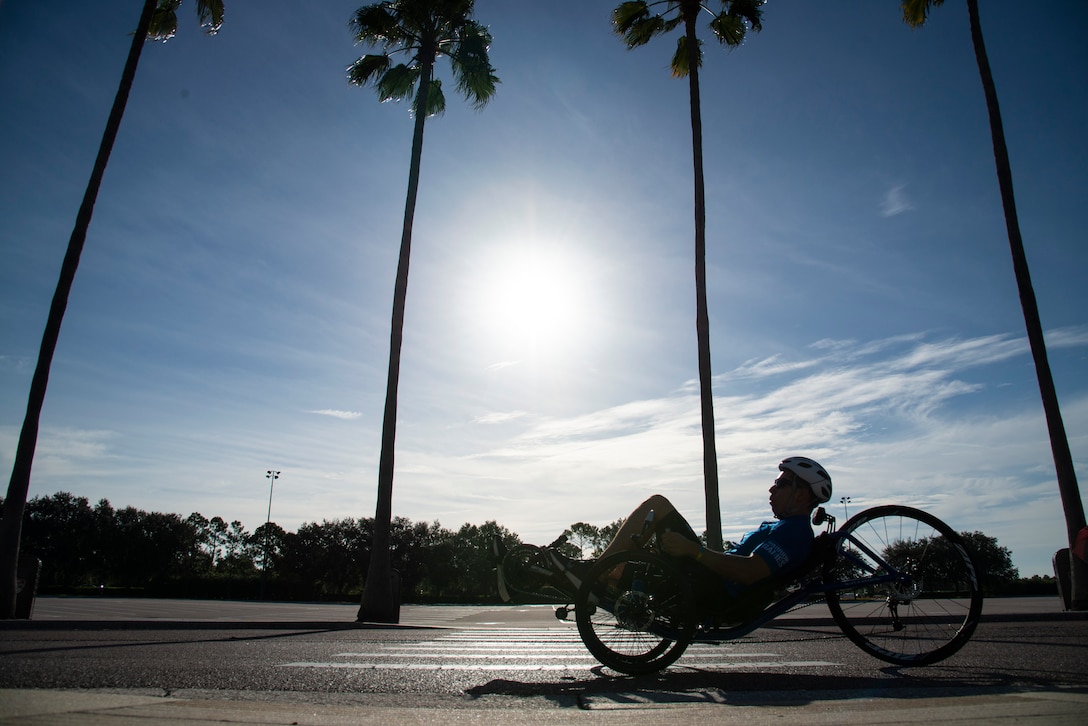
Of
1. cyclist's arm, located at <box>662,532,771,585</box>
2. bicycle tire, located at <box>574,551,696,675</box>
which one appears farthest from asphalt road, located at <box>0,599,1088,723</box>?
cyclist's arm, located at <box>662,532,771,585</box>

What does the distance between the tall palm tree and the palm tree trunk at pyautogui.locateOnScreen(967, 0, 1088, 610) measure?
19.2 meters

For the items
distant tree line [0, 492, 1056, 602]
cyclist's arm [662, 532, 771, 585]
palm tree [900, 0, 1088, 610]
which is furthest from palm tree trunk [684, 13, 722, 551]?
distant tree line [0, 492, 1056, 602]

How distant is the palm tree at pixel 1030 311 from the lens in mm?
12328

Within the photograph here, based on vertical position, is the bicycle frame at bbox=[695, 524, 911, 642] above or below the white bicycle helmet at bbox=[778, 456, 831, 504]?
below

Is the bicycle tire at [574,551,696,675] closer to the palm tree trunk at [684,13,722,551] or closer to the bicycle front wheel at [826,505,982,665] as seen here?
the bicycle front wheel at [826,505,982,665]

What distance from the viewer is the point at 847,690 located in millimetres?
3186

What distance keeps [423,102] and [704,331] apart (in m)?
10.3

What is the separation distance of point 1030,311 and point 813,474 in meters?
13.0

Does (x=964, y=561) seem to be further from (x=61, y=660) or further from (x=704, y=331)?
(x=704, y=331)

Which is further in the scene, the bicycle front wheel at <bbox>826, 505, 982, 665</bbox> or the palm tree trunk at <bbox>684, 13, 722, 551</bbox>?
the palm tree trunk at <bbox>684, 13, 722, 551</bbox>

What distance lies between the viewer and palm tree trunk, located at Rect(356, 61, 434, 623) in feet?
44.7

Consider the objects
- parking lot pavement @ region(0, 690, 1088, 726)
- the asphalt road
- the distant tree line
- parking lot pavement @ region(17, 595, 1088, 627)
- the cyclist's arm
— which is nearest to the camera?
parking lot pavement @ region(0, 690, 1088, 726)

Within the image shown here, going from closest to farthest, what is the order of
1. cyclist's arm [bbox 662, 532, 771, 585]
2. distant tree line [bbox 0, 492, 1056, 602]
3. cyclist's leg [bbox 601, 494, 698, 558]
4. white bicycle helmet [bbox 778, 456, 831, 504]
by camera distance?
cyclist's arm [bbox 662, 532, 771, 585]
cyclist's leg [bbox 601, 494, 698, 558]
white bicycle helmet [bbox 778, 456, 831, 504]
distant tree line [bbox 0, 492, 1056, 602]

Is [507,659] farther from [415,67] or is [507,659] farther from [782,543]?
[415,67]
